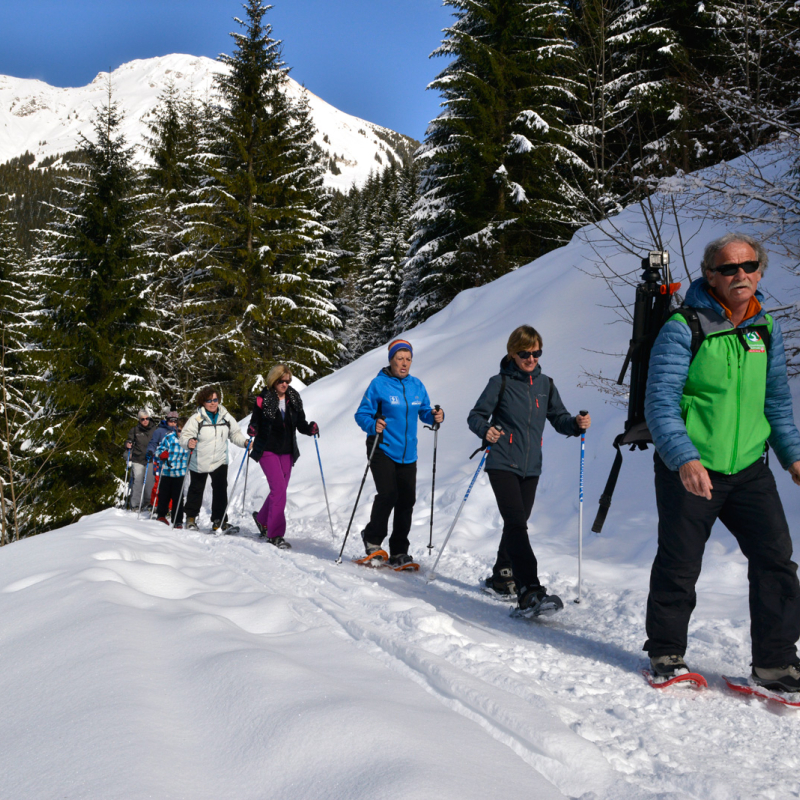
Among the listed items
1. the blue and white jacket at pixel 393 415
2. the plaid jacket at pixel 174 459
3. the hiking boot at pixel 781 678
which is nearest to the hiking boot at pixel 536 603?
the hiking boot at pixel 781 678

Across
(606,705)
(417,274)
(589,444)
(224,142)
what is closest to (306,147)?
(224,142)

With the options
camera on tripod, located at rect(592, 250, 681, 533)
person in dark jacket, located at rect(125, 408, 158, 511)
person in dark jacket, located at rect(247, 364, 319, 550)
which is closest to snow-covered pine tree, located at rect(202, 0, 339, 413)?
person in dark jacket, located at rect(125, 408, 158, 511)

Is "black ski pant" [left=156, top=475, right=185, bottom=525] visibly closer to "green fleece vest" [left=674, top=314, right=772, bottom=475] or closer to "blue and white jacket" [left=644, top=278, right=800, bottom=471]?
"blue and white jacket" [left=644, top=278, right=800, bottom=471]

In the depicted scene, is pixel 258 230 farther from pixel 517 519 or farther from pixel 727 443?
pixel 727 443

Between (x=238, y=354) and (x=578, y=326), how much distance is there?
12.2 m

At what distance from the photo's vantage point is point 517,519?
14.6 ft

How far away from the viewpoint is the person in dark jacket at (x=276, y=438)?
7.15 m

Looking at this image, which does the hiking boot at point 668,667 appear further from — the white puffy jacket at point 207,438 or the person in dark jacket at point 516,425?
the white puffy jacket at point 207,438

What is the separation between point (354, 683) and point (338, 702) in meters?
0.35

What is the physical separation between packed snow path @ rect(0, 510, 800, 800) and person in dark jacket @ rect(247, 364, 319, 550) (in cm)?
278

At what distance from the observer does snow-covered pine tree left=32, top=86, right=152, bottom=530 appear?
17531 mm

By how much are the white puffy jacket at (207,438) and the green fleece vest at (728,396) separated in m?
6.53

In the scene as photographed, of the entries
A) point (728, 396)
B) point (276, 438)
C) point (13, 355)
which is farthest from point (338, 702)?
point (13, 355)

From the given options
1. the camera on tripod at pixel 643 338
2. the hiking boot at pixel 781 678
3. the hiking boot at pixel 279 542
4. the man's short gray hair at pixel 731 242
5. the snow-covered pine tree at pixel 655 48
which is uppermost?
the snow-covered pine tree at pixel 655 48
